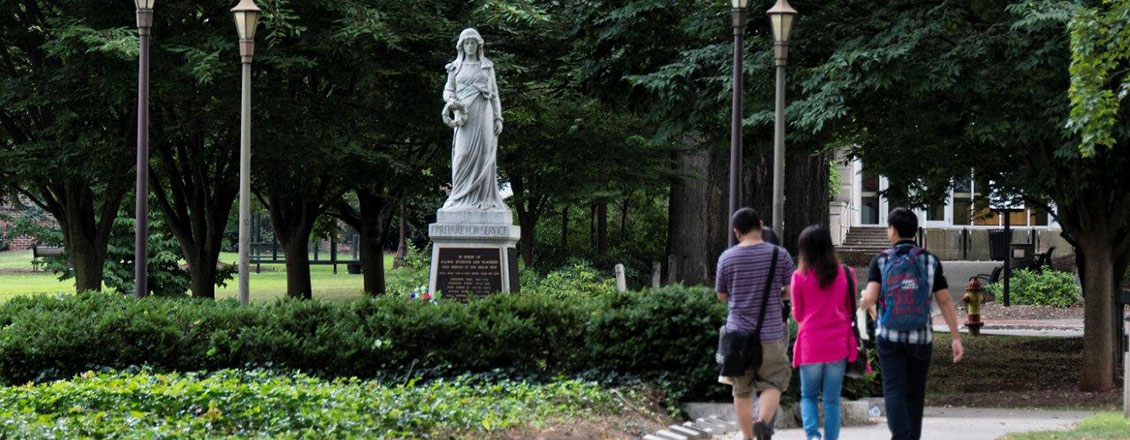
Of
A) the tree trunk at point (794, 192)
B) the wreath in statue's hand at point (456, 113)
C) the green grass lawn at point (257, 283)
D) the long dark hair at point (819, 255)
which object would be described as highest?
the wreath in statue's hand at point (456, 113)

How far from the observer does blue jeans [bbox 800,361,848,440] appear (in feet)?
28.8

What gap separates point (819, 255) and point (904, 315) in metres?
0.62

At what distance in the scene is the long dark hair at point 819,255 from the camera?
859cm

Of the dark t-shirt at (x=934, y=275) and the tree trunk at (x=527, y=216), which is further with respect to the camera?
the tree trunk at (x=527, y=216)

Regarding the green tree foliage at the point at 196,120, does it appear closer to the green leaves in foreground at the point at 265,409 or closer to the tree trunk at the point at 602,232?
the tree trunk at the point at 602,232

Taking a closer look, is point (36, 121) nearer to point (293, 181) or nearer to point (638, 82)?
point (293, 181)

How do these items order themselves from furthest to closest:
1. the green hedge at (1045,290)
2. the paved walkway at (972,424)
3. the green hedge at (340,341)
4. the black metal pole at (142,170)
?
the green hedge at (1045,290)
the black metal pole at (142,170)
the green hedge at (340,341)
the paved walkway at (972,424)

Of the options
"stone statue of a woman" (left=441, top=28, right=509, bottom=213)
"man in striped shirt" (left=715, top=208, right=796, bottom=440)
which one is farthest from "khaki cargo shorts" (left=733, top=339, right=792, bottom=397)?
"stone statue of a woman" (left=441, top=28, right=509, bottom=213)

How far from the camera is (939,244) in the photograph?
169ft

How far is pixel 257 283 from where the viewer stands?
45250mm

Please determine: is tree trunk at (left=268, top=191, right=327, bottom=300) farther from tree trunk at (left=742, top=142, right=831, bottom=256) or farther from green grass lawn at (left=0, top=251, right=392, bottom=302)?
tree trunk at (left=742, top=142, right=831, bottom=256)

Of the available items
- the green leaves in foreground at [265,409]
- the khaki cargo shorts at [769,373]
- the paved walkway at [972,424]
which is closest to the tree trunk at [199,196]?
the green leaves in foreground at [265,409]

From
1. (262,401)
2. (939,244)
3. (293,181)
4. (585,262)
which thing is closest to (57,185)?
(293,181)

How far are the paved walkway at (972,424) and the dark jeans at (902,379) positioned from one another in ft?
A: 6.71
